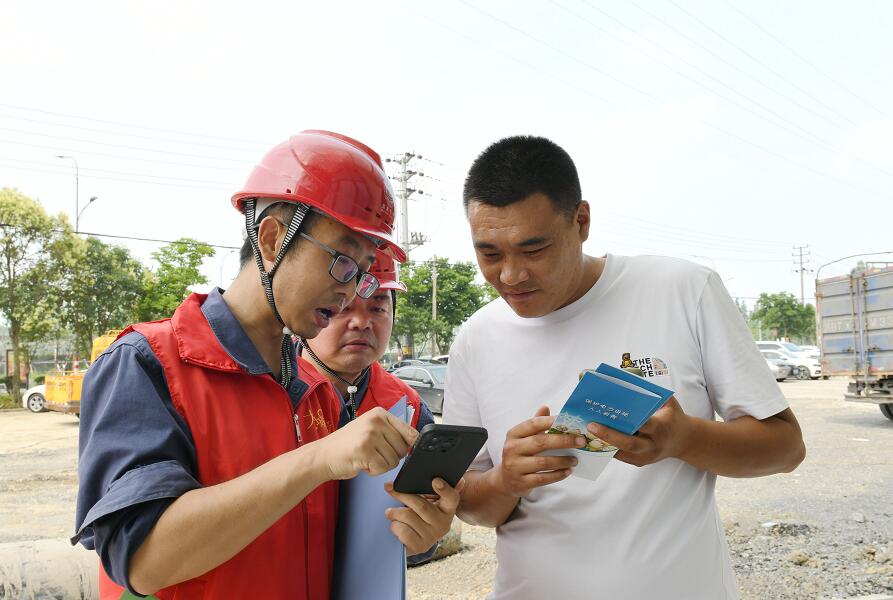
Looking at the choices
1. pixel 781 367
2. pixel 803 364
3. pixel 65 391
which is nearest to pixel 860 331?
pixel 781 367

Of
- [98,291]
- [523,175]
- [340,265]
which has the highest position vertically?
[98,291]

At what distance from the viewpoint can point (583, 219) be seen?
225cm

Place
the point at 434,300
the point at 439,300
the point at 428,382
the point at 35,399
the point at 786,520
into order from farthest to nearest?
the point at 439,300 < the point at 434,300 < the point at 35,399 < the point at 428,382 < the point at 786,520

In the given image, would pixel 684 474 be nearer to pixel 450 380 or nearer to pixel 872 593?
pixel 450 380

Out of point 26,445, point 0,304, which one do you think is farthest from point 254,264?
point 0,304

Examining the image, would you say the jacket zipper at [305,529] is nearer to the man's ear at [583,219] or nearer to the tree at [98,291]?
the man's ear at [583,219]

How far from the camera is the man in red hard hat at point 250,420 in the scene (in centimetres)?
128

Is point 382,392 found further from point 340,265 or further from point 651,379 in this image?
point 340,265

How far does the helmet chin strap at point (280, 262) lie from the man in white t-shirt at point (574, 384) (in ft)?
1.96

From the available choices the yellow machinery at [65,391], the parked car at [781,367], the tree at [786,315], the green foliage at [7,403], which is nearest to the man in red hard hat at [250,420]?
the yellow machinery at [65,391]

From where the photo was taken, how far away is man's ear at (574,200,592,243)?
2.22 meters

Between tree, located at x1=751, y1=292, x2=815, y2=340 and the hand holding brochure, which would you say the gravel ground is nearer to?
the hand holding brochure

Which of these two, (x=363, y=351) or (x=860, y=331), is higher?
(x=363, y=351)

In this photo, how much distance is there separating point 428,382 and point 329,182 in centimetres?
1408
